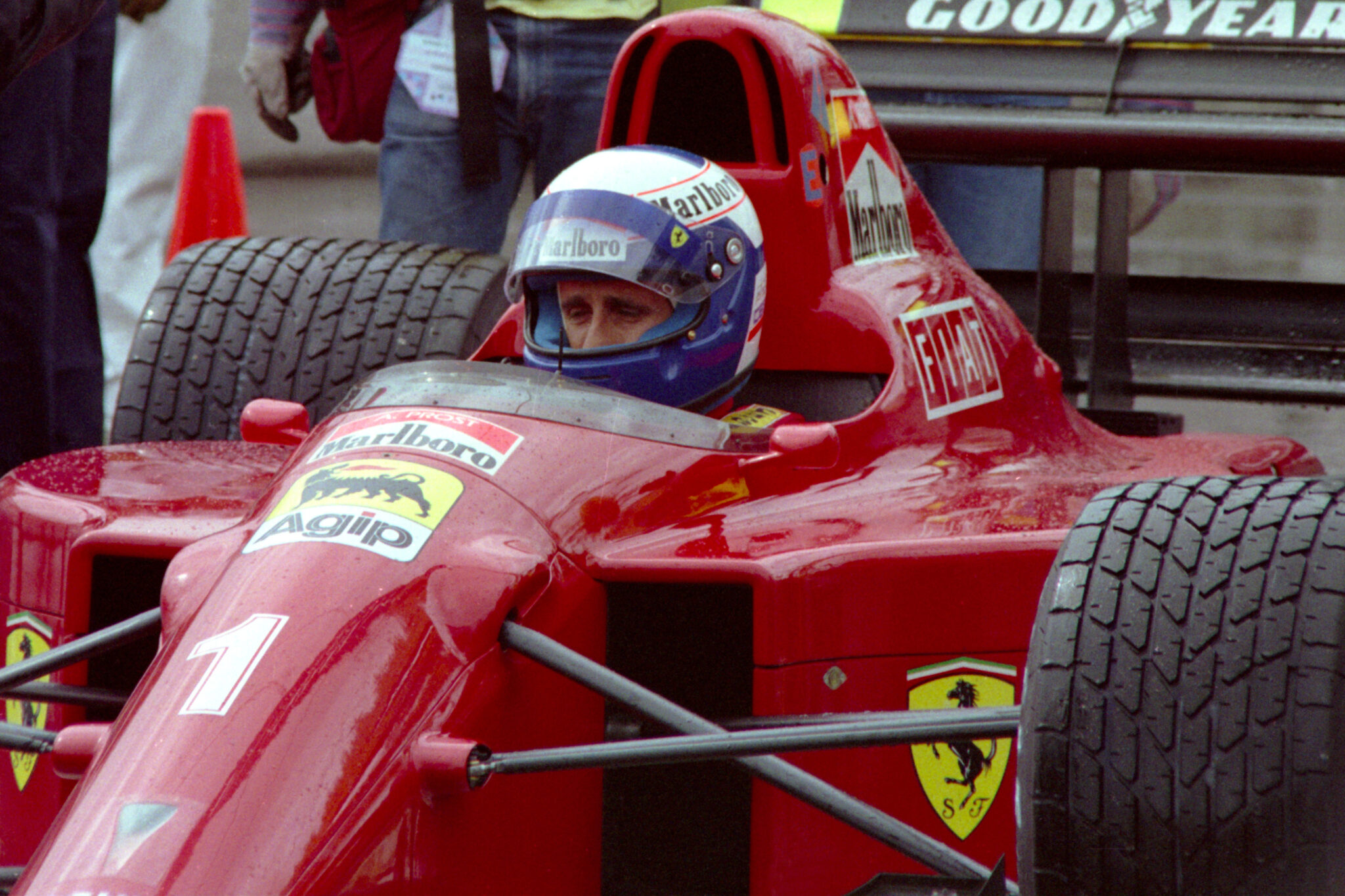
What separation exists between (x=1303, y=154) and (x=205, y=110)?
3.64 meters

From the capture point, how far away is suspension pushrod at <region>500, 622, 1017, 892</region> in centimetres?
227

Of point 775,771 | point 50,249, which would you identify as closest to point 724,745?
point 775,771

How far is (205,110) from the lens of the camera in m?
6.50

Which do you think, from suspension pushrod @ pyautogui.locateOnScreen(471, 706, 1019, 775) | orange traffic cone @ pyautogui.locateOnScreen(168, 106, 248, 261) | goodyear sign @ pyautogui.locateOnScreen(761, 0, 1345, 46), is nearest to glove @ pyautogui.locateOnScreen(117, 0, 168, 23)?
orange traffic cone @ pyautogui.locateOnScreen(168, 106, 248, 261)

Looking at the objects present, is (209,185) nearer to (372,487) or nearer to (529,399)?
(529,399)

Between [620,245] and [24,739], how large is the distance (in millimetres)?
1141

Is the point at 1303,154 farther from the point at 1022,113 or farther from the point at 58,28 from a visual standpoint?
the point at 58,28

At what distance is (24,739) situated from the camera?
2482 mm

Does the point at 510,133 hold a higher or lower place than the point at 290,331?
higher

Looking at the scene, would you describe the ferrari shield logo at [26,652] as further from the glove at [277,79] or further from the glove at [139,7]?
the glove at [139,7]

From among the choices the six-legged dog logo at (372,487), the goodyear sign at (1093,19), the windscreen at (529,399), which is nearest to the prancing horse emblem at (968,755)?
the windscreen at (529,399)

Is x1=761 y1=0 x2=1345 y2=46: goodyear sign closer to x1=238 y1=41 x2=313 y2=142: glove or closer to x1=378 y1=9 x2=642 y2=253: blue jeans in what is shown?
x1=378 y1=9 x2=642 y2=253: blue jeans

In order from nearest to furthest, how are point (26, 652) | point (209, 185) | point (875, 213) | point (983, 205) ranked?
point (26, 652), point (875, 213), point (983, 205), point (209, 185)

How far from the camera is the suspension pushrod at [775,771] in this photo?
2.27m
